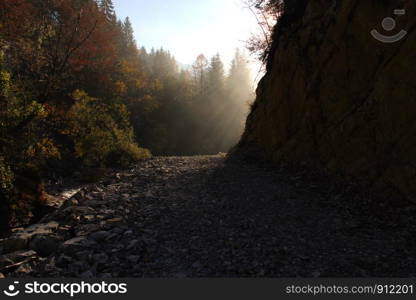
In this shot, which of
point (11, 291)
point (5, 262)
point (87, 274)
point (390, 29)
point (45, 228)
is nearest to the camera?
point (11, 291)

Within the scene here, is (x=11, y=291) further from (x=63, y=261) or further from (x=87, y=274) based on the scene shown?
(x=87, y=274)

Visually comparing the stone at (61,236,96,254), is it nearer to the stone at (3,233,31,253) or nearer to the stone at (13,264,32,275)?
the stone at (13,264,32,275)

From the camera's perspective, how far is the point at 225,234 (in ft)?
17.2

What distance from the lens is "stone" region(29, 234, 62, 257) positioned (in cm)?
477

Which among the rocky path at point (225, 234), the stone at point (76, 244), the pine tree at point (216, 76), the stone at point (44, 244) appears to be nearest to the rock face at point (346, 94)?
the rocky path at point (225, 234)

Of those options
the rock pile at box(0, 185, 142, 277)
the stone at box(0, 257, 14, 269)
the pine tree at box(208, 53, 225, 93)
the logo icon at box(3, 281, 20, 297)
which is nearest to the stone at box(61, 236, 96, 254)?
the rock pile at box(0, 185, 142, 277)

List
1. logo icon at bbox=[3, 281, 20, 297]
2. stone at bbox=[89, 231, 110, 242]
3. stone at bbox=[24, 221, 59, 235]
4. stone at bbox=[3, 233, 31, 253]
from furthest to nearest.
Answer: stone at bbox=[24, 221, 59, 235]
stone at bbox=[89, 231, 110, 242]
stone at bbox=[3, 233, 31, 253]
logo icon at bbox=[3, 281, 20, 297]

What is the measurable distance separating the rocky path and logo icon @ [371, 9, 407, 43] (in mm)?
3752

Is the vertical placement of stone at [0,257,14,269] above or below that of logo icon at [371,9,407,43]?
below

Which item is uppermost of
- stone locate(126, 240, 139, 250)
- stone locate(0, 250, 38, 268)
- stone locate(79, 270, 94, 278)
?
stone locate(126, 240, 139, 250)

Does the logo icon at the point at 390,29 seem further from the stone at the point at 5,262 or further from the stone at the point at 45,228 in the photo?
the stone at the point at 5,262

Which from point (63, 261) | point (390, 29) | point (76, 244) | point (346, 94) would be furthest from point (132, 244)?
point (390, 29)

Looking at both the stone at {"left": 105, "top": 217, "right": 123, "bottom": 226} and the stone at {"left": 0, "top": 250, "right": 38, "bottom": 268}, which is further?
the stone at {"left": 105, "top": 217, "right": 123, "bottom": 226}

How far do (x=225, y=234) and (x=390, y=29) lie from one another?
21.0 ft
